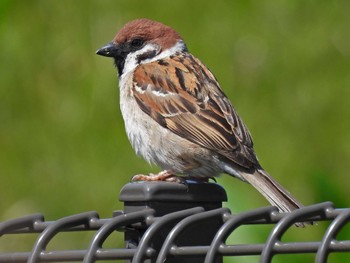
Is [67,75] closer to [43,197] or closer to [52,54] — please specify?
[52,54]

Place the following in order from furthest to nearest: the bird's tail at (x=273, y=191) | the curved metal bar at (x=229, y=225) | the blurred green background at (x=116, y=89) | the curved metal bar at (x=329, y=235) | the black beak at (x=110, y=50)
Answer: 1. the blurred green background at (x=116, y=89)
2. the black beak at (x=110, y=50)
3. the bird's tail at (x=273, y=191)
4. the curved metal bar at (x=229, y=225)
5. the curved metal bar at (x=329, y=235)

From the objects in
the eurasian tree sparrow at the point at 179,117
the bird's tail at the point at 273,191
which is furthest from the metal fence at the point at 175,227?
the eurasian tree sparrow at the point at 179,117

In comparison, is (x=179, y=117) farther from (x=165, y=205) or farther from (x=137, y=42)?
(x=165, y=205)

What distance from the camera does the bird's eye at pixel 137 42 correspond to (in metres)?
3.89

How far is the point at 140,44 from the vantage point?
3.92 metres

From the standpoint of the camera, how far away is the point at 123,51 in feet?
12.7

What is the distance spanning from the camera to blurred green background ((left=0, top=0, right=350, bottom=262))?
4.66 m

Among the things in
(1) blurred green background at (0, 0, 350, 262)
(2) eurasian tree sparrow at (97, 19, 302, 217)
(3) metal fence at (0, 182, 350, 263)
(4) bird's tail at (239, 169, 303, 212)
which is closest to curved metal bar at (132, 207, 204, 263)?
(3) metal fence at (0, 182, 350, 263)

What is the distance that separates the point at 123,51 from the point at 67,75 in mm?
1243

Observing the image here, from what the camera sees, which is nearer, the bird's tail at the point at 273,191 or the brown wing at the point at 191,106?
the bird's tail at the point at 273,191

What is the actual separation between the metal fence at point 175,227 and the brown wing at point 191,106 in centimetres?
134

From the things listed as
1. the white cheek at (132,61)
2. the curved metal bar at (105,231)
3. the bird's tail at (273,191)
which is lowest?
the bird's tail at (273,191)

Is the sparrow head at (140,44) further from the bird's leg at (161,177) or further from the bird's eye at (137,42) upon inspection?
the bird's leg at (161,177)

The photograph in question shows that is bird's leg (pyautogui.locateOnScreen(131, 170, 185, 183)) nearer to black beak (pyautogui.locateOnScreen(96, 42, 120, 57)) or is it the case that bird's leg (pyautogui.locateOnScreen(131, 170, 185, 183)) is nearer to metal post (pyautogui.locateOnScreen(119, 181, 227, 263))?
black beak (pyautogui.locateOnScreen(96, 42, 120, 57))
